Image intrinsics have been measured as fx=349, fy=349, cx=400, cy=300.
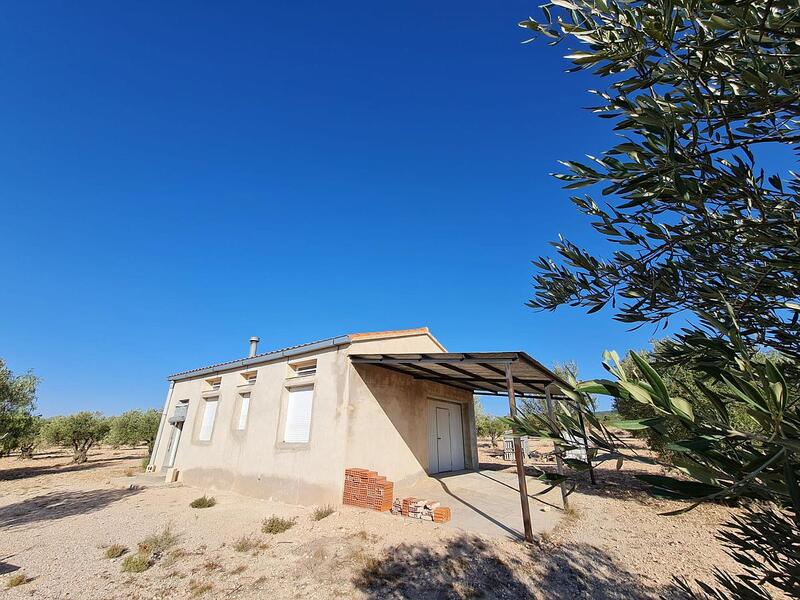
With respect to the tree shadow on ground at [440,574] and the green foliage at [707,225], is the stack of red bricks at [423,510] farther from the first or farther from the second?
the green foliage at [707,225]

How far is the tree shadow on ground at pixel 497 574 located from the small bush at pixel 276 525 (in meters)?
2.46

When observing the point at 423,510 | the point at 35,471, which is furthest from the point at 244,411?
the point at 35,471

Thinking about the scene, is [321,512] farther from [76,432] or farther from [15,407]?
[76,432]

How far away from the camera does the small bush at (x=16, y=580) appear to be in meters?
4.60

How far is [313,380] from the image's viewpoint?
9781mm

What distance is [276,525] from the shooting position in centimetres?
689

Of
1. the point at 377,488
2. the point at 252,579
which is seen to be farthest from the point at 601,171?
the point at 377,488

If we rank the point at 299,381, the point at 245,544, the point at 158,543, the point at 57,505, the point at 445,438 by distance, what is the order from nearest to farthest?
the point at 245,544 < the point at 158,543 < the point at 57,505 < the point at 299,381 < the point at 445,438

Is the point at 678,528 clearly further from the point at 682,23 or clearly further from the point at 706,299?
the point at 682,23

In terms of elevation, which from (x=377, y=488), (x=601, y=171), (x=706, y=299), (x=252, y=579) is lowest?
(x=252, y=579)

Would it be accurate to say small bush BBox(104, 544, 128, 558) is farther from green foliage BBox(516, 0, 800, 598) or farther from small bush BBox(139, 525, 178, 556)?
green foliage BBox(516, 0, 800, 598)

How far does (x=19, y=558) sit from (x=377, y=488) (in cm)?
603

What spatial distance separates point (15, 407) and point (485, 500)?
67.3 feet

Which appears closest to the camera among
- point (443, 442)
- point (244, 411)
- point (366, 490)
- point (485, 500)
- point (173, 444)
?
point (366, 490)
